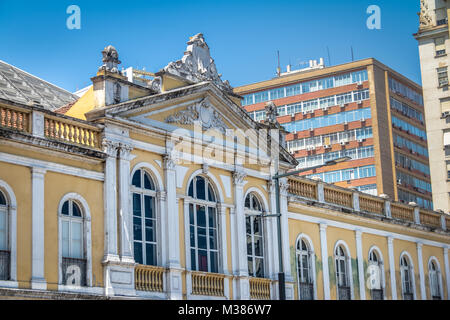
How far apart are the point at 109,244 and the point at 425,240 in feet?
67.8

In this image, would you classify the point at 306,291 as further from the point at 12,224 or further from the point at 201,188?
the point at 12,224

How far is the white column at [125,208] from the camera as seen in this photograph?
26.7m

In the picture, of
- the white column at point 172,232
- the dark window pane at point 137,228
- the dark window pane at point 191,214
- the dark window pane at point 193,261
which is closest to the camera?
the dark window pane at point 137,228

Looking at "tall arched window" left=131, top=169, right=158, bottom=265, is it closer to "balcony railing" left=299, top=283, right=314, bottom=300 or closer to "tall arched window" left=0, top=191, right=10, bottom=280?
"tall arched window" left=0, top=191, right=10, bottom=280

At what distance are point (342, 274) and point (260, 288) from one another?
627 centimetres

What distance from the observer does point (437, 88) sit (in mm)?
61844

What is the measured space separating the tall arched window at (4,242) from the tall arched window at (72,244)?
6.22ft

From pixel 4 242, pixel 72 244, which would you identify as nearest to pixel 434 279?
pixel 72 244

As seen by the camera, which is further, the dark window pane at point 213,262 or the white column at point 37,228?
the dark window pane at point 213,262

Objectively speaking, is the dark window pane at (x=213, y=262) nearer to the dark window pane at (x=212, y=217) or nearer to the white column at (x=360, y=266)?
the dark window pane at (x=212, y=217)

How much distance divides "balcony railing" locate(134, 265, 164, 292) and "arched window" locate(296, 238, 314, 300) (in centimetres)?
806

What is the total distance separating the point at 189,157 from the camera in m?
29.8

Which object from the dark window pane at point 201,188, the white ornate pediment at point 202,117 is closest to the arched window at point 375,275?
the white ornate pediment at point 202,117
